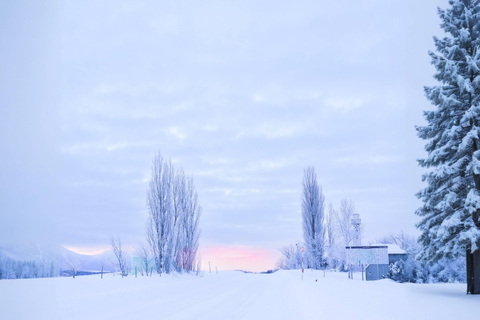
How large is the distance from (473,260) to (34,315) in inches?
625

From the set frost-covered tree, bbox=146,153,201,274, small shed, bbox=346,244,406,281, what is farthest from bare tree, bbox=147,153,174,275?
small shed, bbox=346,244,406,281

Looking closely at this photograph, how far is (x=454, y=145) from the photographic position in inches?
646

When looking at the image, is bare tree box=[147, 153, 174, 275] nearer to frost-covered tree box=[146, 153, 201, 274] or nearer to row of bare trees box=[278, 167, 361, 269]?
frost-covered tree box=[146, 153, 201, 274]

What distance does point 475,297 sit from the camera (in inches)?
561

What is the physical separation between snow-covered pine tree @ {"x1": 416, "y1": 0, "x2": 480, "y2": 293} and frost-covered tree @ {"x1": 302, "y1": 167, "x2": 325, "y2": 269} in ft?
114

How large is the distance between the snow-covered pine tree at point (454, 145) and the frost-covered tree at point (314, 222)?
114 feet

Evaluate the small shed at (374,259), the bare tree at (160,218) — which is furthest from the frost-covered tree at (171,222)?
the small shed at (374,259)

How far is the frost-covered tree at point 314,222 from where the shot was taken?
51.6 meters

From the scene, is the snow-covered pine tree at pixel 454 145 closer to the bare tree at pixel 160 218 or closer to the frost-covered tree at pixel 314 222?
the bare tree at pixel 160 218

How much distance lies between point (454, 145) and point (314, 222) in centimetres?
3669

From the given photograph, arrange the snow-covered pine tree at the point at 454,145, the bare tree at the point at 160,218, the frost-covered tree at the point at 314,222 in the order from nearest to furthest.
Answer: the snow-covered pine tree at the point at 454,145
the bare tree at the point at 160,218
the frost-covered tree at the point at 314,222

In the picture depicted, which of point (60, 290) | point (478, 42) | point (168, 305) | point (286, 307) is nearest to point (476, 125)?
point (478, 42)

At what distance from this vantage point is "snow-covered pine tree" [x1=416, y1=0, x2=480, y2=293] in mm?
15289

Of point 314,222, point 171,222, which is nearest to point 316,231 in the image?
point 314,222
